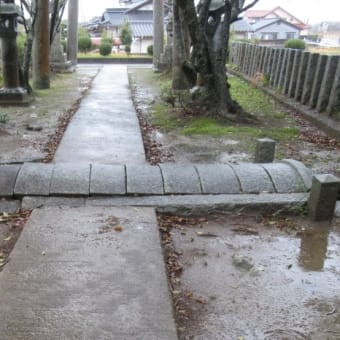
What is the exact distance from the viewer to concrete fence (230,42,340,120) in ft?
22.7

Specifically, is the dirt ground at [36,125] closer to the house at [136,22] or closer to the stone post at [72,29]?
the stone post at [72,29]

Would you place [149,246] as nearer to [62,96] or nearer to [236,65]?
[62,96]

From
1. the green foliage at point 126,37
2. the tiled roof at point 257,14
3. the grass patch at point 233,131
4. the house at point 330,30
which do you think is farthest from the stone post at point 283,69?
the tiled roof at point 257,14

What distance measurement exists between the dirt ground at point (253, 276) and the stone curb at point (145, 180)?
33cm

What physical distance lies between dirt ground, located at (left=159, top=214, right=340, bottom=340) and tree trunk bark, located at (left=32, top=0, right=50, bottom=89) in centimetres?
818

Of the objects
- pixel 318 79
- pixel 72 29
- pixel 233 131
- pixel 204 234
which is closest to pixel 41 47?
pixel 233 131

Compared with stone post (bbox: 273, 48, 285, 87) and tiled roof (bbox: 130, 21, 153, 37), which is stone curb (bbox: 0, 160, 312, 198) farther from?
tiled roof (bbox: 130, 21, 153, 37)

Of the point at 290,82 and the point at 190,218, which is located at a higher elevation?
the point at 290,82

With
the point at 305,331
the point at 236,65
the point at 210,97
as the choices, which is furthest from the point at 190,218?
the point at 236,65

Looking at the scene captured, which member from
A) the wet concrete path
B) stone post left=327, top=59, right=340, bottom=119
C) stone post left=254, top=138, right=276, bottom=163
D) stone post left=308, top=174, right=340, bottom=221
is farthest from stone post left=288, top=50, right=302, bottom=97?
stone post left=308, top=174, right=340, bottom=221

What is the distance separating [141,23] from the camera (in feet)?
130

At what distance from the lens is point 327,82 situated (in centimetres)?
701

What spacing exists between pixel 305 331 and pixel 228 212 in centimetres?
150

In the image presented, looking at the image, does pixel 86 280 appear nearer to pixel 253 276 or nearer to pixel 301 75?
pixel 253 276
